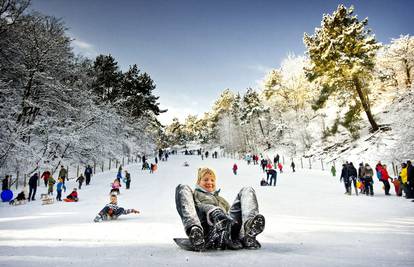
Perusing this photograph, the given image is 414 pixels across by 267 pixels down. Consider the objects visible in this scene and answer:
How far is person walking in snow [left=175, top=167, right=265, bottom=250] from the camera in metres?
3.09

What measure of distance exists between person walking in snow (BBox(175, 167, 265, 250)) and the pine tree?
78.5 feet

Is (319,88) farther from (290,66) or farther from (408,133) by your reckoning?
(290,66)

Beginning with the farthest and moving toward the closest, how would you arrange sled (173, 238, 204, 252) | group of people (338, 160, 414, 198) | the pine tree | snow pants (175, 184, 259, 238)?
1. the pine tree
2. group of people (338, 160, 414, 198)
3. sled (173, 238, 204, 252)
4. snow pants (175, 184, 259, 238)

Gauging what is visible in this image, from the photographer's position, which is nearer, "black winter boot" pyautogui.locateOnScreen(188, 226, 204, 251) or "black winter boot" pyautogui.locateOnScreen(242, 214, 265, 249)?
"black winter boot" pyautogui.locateOnScreen(188, 226, 204, 251)

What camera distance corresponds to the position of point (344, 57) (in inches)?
903

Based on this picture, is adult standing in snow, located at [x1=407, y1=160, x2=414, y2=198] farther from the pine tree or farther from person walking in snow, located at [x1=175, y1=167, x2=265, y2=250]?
the pine tree

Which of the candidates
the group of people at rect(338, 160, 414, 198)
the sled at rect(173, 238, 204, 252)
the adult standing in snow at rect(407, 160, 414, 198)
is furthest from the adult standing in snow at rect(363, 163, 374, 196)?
the sled at rect(173, 238, 204, 252)

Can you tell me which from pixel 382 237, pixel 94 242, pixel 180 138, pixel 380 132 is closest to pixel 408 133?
pixel 380 132

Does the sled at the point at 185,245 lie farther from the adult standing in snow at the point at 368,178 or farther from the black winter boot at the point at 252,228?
the adult standing in snow at the point at 368,178

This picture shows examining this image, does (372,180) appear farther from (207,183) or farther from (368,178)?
(207,183)

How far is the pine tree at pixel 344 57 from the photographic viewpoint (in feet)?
74.1

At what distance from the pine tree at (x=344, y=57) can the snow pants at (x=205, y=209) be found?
23816mm

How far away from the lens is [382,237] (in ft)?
13.6

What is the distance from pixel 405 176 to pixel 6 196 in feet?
62.9
